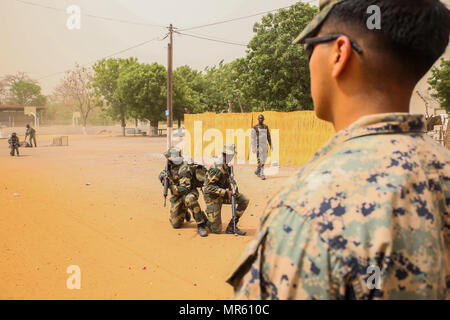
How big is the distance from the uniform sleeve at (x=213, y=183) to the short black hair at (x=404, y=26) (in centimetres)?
501

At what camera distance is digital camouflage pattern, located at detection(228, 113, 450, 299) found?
0.80 meters

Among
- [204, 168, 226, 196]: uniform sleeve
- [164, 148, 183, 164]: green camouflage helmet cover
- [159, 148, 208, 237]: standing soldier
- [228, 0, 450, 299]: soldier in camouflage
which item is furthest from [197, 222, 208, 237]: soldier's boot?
[228, 0, 450, 299]: soldier in camouflage

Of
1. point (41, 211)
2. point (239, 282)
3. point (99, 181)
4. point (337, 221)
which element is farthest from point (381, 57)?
point (99, 181)

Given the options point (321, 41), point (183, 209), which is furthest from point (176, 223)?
point (321, 41)

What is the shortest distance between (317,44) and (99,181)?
34.8 ft

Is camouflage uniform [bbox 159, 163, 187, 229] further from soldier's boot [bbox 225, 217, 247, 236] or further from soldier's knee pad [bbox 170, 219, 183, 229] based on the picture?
soldier's boot [bbox 225, 217, 247, 236]

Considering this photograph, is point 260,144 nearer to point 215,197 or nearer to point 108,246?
point 215,197

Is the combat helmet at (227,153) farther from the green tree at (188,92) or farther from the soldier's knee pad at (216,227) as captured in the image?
the green tree at (188,92)

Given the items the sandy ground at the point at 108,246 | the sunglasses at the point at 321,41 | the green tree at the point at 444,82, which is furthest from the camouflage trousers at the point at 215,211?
the green tree at the point at 444,82

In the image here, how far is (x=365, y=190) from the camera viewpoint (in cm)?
83

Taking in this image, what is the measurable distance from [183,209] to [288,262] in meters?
5.60

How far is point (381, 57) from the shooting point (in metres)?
0.97

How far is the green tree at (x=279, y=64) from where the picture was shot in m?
21.4

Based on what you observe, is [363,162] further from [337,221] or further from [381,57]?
[381,57]
